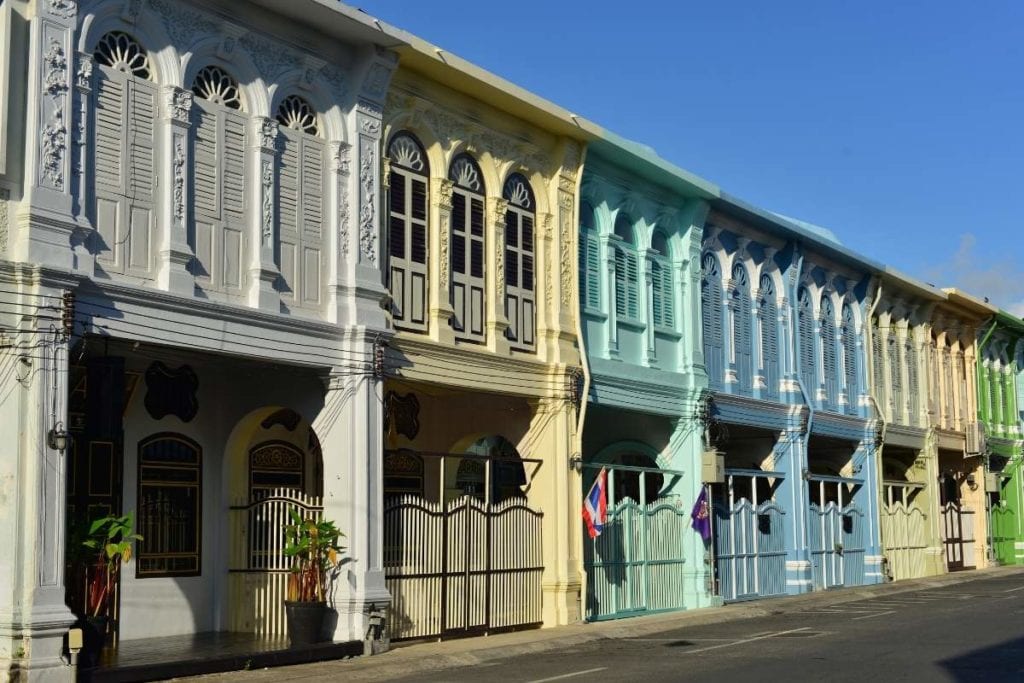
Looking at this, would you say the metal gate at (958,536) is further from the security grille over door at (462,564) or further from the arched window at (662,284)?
the security grille over door at (462,564)

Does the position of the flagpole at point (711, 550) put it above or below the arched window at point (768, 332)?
below

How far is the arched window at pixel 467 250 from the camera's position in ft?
62.2

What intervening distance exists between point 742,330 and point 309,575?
12.8 meters

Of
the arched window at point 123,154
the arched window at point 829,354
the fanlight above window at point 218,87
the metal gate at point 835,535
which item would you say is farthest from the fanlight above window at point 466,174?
the arched window at point 829,354

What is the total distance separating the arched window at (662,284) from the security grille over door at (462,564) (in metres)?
4.39

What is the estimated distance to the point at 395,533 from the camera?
17.5m

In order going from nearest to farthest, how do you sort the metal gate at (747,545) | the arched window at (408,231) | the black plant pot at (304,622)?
the black plant pot at (304,622) → the arched window at (408,231) → the metal gate at (747,545)

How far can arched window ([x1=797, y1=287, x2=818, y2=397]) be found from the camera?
29016mm

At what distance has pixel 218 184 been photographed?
50.4ft

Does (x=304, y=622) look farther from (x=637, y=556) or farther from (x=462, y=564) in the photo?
(x=637, y=556)

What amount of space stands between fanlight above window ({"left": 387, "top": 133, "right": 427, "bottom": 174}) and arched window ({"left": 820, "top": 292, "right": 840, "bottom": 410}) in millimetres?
13866

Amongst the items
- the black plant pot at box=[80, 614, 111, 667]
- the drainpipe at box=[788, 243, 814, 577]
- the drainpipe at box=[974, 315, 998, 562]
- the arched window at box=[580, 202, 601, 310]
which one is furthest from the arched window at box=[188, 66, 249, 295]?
the drainpipe at box=[974, 315, 998, 562]

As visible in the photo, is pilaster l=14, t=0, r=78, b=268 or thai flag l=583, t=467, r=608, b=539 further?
thai flag l=583, t=467, r=608, b=539

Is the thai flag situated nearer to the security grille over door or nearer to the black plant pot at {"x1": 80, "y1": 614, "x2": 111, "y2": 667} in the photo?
the security grille over door
